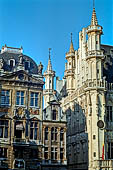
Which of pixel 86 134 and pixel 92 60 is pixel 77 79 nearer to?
pixel 92 60

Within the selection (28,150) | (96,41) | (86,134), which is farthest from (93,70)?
(28,150)

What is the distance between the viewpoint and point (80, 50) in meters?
67.4

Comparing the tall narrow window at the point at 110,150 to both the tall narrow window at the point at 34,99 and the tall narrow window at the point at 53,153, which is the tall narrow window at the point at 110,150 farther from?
the tall narrow window at the point at 34,99

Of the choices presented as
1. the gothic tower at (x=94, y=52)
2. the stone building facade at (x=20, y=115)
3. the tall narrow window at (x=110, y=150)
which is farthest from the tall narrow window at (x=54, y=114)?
the tall narrow window at (x=110, y=150)

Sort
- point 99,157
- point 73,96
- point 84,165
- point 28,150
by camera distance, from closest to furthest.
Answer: point 28,150
point 99,157
point 84,165
point 73,96

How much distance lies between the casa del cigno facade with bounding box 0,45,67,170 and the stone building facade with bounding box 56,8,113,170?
243 inches

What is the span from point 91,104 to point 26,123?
13172 millimetres

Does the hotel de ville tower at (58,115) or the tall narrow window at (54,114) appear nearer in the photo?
the hotel de ville tower at (58,115)

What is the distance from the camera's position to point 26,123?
50.8 metres

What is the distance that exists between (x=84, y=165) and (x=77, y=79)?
17.7 m

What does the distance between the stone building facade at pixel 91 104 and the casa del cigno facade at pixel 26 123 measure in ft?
20.2

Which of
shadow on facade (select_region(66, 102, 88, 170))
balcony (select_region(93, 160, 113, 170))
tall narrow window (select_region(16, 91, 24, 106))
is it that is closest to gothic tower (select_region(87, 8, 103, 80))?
shadow on facade (select_region(66, 102, 88, 170))

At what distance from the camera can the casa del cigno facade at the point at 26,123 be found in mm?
49312

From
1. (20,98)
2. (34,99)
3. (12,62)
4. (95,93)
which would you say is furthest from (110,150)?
(12,62)
